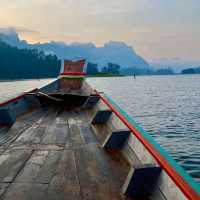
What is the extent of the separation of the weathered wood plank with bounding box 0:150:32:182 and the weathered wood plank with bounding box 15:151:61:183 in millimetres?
126

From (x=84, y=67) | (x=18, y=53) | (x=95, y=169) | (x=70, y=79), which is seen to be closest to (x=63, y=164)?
(x=95, y=169)

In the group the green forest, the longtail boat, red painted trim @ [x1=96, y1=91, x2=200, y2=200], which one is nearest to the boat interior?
the longtail boat

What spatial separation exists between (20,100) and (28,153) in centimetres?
619

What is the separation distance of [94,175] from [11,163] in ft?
6.26

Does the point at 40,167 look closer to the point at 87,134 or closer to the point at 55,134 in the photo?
the point at 55,134

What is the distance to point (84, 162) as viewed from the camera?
223 inches

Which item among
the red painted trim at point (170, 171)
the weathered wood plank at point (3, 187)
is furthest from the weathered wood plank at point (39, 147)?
the red painted trim at point (170, 171)

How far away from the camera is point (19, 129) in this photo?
8602 millimetres

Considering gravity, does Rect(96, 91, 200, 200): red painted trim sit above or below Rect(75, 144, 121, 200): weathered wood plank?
above

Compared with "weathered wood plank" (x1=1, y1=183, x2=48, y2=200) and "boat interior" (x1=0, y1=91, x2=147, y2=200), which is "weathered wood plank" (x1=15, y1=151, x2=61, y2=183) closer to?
"boat interior" (x1=0, y1=91, x2=147, y2=200)

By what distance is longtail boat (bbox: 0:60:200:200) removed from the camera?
13.6ft

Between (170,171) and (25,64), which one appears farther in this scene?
(25,64)

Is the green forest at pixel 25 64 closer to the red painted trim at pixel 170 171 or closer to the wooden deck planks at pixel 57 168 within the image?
the wooden deck planks at pixel 57 168

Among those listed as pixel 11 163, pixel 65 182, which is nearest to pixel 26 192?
pixel 65 182
